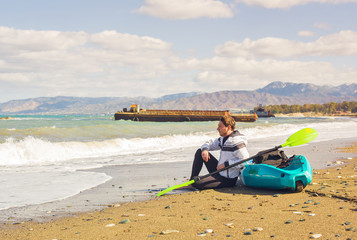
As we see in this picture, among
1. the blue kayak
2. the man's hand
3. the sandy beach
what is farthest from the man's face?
the sandy beach

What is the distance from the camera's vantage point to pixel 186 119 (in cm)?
8006

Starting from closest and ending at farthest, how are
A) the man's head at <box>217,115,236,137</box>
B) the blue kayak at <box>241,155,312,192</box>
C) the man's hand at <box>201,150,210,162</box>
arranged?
the blue kayak at <box>241,155,312,192</box> < the man's head at <box>217,115,236,137</box> < the man's hand at <box>201,150,210,162</box>

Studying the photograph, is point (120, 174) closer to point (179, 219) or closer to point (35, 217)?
point (35, 217)

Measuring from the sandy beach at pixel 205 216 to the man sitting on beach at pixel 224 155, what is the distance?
0.21m

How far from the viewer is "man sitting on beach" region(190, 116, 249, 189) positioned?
7031 mm

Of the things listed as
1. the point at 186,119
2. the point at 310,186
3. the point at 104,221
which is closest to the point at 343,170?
the point at 310,186

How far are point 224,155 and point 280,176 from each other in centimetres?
114

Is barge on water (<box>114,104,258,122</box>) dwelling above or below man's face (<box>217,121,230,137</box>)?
below

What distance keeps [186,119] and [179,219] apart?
246 ft

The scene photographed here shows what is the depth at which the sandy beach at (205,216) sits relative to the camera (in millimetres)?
4457

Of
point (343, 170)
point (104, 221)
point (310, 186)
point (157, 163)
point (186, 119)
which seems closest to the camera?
point (104, 221)

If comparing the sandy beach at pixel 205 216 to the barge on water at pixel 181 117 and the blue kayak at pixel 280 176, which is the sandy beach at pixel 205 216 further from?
the barge on water at pixel 181 117

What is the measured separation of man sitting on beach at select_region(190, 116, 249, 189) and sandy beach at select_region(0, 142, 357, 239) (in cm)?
21

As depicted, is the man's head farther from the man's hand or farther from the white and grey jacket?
the man's hand
